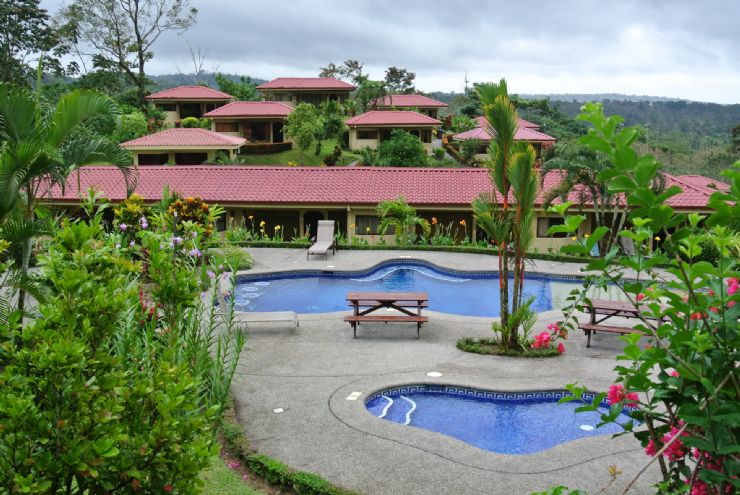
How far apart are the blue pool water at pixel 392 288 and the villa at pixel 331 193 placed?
4886mm

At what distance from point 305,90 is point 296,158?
49.6ft

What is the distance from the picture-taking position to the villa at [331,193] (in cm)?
2619

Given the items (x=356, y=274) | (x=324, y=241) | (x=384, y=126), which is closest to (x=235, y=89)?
(x=384, y=126)

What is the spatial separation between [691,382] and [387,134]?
43561 mm

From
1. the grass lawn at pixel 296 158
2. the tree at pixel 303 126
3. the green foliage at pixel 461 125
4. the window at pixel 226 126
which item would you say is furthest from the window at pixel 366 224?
the green foliage at pixel 461 125

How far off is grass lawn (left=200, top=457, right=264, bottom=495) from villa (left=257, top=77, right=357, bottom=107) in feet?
170

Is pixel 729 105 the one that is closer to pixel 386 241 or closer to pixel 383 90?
pixel 383 90

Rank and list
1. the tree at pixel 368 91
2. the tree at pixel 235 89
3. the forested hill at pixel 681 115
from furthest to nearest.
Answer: the forested hill at pixel 681 115
the tree at pixel 235 89
the tree at pixel 368 91

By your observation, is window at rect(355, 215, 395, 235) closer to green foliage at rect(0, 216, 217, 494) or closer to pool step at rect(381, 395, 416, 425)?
pool step at rect(381, 395, 416, 425)

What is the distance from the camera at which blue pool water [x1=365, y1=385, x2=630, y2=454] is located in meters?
9.65

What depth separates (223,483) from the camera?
24.6ft

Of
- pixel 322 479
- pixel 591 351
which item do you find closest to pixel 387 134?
pixel 591 351

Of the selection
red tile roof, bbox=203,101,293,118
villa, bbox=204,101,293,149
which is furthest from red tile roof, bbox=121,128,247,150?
villa, bbox=204,101,293,149

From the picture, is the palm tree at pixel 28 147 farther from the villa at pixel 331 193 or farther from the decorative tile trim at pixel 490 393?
the villa at pixel 331 193
